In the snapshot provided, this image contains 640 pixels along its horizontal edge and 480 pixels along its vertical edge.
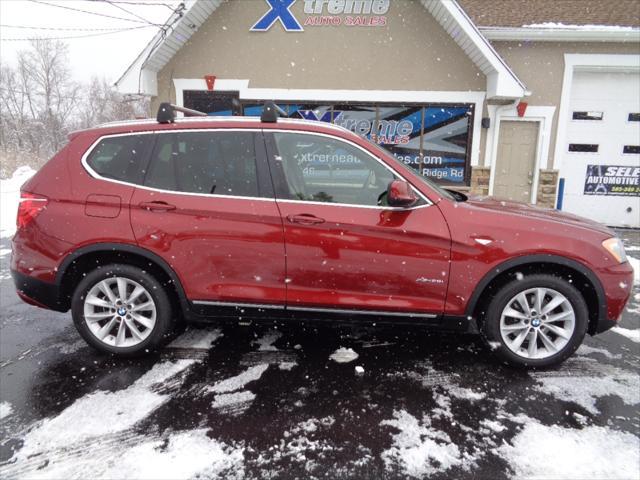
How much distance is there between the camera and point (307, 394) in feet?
9.56

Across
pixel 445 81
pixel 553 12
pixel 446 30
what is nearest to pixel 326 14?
pixel 446 30

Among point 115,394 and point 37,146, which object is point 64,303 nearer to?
point 115,394

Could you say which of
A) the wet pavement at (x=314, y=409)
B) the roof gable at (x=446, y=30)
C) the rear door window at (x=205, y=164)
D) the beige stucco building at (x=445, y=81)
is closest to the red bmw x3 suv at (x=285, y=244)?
the rear door window at (x=205, y=164)

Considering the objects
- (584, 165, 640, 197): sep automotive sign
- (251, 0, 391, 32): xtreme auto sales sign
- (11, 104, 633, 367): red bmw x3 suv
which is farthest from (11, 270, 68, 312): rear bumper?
(584, 165, 640, 197): sep automotive sign

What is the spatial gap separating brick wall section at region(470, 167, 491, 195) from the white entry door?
179 centimetres

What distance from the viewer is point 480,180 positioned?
945 cm

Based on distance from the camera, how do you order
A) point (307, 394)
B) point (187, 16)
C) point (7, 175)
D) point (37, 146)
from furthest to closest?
1. point (37, 146)
2. point (7, 175)
3. point (187, 16)
4. point (307, 394)

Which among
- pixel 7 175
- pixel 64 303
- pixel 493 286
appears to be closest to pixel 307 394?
pixel 493 286

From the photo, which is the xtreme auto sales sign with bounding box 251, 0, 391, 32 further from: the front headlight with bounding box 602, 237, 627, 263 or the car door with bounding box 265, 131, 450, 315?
the front headlight with bounding box 602, 237, 627, 263

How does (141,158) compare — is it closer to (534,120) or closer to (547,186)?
(534,120)

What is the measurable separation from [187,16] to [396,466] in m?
9.12

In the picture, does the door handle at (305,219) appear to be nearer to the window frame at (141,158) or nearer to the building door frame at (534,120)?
the window frame at (141,158)

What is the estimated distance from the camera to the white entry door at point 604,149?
923 cm

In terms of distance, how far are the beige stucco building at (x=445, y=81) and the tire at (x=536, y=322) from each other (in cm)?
657
